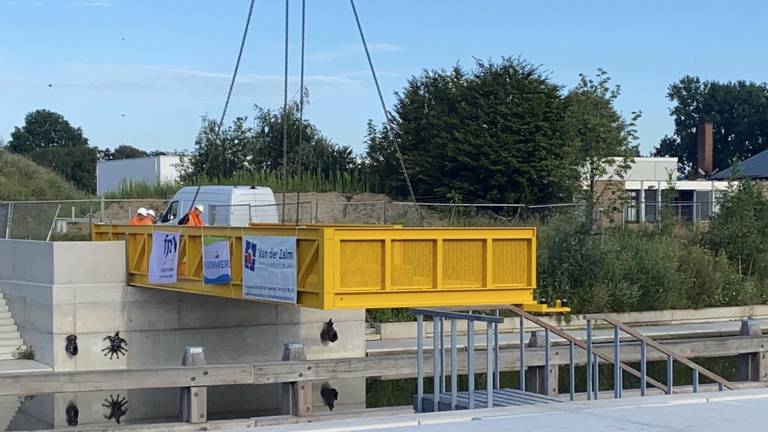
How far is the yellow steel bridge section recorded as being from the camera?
18.1m

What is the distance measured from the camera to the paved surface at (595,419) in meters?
10.1

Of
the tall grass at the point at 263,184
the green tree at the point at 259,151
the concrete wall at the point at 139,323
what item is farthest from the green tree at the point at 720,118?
the concrete wall at the point at 139,323

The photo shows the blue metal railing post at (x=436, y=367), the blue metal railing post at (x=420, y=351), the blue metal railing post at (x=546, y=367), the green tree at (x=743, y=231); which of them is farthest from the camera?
the green tree at (x=743, y=231)

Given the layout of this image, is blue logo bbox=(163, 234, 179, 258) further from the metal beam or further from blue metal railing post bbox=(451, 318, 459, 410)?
blue metal railing post bbox=(451, 318, 459, 410)

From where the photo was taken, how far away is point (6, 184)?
56.4m

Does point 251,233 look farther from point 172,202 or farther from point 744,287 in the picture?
point 744,287

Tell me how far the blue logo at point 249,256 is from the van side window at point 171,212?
32.1 ft

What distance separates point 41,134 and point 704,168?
78350 mm

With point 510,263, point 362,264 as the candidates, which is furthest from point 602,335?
point 362,264

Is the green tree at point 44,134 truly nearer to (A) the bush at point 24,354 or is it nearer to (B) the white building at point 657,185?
(B) the white building at point 657,185

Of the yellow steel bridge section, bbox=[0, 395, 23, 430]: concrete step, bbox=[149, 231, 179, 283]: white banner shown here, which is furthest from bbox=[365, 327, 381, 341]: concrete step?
the yellow steel bridge section

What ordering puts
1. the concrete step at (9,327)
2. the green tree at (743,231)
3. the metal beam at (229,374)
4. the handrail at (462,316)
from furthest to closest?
the green tree at (743,231)
the concrete step at (9,327)
the metal beam at (229,374)
the handrail at (462,316)

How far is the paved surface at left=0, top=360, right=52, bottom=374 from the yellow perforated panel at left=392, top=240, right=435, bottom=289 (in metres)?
9.93

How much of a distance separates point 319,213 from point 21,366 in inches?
699
